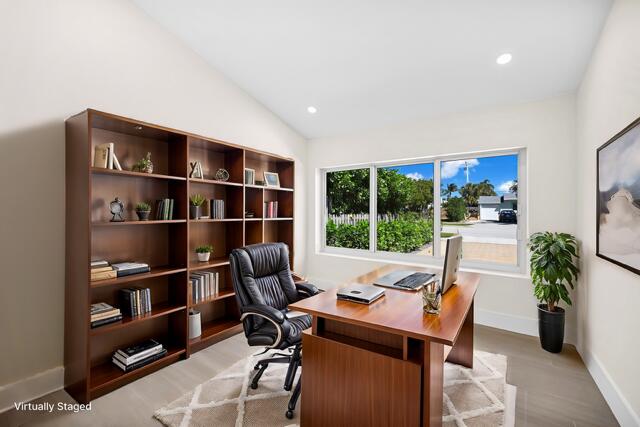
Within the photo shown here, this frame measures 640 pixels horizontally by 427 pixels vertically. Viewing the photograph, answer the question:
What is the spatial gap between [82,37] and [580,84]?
4.31 meters

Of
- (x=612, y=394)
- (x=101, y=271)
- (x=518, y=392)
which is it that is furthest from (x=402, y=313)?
(x=101, y=271)

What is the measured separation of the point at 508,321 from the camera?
326 centimetres

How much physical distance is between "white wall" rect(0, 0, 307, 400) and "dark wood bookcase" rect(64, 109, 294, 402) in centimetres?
11

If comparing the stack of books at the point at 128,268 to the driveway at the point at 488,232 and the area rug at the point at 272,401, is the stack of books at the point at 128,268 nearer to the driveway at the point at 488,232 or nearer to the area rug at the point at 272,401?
the area rug at the point at 272,401

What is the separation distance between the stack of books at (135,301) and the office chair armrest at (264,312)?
979 mm

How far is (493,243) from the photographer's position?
352cm

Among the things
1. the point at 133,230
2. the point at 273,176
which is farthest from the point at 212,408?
the point at 273,176

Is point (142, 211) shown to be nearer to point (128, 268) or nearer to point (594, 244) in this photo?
point (128, 268)

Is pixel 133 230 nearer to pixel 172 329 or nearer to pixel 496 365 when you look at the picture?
pixel 172 329

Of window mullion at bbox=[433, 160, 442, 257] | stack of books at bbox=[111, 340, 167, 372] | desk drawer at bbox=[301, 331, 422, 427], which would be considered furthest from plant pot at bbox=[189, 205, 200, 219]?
window mullion at bbox=[433, 160, 442, 257]

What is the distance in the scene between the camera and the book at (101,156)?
229 cm

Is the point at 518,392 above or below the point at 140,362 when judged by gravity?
below

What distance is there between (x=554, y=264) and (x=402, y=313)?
1957mm

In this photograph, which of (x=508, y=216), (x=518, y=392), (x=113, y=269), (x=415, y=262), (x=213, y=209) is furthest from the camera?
(x=415, y=262)
